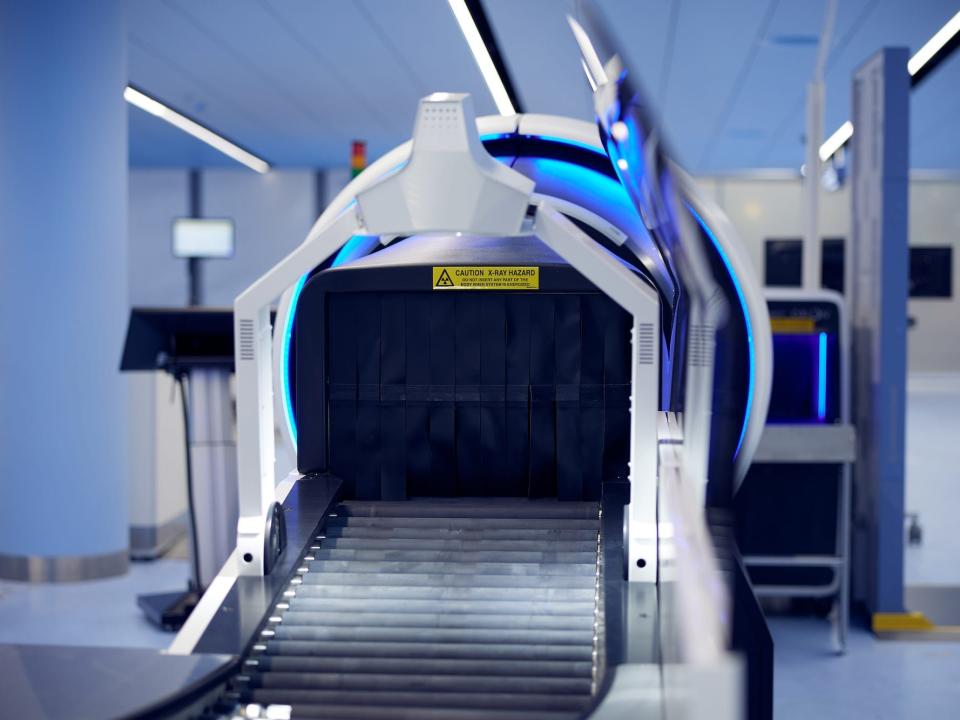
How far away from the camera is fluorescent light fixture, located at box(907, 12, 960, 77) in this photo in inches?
237

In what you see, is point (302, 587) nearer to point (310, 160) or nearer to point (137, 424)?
point (137, 424)

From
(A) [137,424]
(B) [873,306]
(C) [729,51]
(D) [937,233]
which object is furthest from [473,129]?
(D) [937,233]

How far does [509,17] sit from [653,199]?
4.35 metres

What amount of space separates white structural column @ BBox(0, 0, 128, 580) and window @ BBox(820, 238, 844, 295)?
392 inches

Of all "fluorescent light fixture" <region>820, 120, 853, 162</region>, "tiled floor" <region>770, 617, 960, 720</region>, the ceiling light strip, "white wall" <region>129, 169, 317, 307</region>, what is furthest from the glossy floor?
"white wall" <region>129, 169, 317, 307</region>

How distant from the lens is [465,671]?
5.92 feet

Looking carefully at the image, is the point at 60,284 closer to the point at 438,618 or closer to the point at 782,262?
the point at 438,618

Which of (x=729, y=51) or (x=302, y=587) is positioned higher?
(x=729, y=51)

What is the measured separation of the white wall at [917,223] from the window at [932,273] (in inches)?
3.1

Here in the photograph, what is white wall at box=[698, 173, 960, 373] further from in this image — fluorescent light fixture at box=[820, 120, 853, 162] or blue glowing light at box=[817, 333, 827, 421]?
blue glowing light at box=[817, 333, 827, 421]

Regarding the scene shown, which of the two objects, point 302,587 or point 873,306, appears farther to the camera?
point 873,306

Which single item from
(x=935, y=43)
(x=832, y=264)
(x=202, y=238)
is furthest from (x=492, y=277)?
(x=832, y=264)

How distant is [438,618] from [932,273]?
42.4 feet

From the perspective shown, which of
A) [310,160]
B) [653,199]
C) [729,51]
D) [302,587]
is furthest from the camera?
[310,160]
